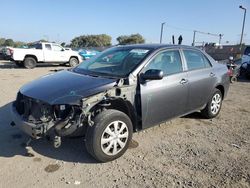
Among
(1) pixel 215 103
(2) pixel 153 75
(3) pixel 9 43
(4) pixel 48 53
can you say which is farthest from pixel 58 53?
(3) pixel 9 43

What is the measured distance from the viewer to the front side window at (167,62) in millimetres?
4477

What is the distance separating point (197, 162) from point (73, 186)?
184 cm

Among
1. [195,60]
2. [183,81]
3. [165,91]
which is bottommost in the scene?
[165,91]

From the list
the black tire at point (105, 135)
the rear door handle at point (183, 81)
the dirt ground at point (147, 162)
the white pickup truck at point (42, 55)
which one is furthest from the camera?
the white pickup truck at point (42, 55)

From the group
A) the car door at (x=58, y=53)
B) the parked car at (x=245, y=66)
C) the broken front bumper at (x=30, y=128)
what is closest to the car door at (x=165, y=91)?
the broken front bumper at (x=30, y=128)

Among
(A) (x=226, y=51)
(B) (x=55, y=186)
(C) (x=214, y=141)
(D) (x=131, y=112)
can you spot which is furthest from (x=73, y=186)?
(A) (x=226, y=51)

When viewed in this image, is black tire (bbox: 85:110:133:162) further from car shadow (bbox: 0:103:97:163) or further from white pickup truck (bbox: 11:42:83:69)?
white pickup truck (bbox: 11:42:83:69)

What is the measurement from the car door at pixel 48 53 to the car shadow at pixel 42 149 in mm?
13017

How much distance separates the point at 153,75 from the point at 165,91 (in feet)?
1.74

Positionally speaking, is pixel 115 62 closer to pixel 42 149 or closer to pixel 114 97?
pixel 114 97

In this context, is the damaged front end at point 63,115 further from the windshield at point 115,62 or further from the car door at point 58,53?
the car door at point 58,53

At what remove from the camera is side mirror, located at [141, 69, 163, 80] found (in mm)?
4051

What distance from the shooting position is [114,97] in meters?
3.84

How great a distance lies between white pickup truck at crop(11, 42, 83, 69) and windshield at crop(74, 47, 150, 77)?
12317 mm
